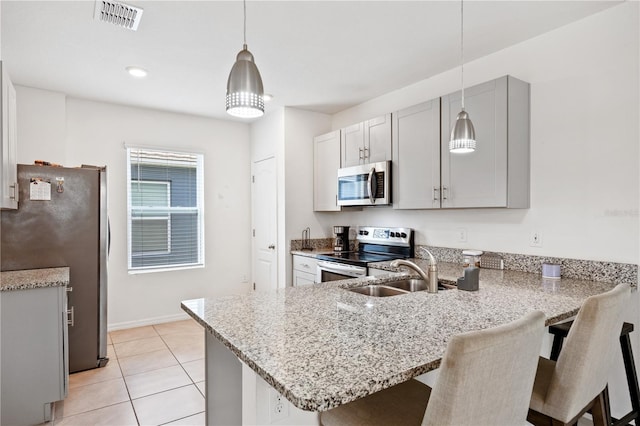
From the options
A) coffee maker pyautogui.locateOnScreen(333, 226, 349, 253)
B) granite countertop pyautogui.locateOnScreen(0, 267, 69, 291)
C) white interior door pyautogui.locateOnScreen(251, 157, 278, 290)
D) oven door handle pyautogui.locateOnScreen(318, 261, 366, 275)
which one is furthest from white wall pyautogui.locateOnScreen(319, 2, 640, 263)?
granite countertop pyautogui.locateOnScreen(0, 267, 69, 291)

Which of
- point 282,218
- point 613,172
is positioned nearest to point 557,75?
point 613,172

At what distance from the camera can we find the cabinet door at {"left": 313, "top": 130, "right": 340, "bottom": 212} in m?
3.95

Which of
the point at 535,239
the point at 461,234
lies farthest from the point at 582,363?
the point at 461,234

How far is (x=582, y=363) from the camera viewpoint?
3.95 feet

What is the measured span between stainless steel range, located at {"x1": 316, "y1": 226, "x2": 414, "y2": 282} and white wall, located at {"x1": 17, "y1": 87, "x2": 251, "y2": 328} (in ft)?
5.62

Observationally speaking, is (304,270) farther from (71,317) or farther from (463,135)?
(463,135)

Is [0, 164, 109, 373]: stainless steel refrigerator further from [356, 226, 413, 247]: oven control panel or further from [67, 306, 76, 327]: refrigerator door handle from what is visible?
[356, 226, 413, 247]: oven control panel

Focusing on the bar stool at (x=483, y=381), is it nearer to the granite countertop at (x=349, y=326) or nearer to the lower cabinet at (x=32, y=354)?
the granite countertop at (x=349, y=326)

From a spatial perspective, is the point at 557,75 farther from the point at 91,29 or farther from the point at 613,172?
the point at 91,29

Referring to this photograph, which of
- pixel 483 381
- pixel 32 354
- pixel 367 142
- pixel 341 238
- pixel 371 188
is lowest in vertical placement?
pixel 32 354

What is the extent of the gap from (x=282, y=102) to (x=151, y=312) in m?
2.88

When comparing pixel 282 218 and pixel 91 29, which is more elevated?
pixel 91 29

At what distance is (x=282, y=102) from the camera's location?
3.93 meters

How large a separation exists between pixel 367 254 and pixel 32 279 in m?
2.75
